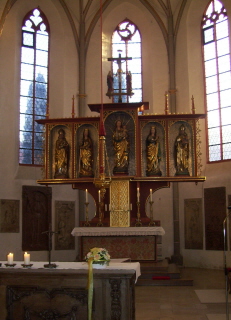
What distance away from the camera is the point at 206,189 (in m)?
17.1

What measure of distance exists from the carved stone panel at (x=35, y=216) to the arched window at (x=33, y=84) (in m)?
1.32

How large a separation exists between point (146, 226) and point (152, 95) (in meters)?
6.65

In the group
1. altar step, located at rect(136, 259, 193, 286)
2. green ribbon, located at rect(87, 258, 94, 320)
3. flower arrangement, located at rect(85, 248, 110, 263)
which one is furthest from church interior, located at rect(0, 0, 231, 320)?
green ribbon, located at rect(87, 258, 94, 320)

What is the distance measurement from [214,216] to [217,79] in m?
5.36

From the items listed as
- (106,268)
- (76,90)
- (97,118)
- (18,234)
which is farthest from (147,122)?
(106,268)

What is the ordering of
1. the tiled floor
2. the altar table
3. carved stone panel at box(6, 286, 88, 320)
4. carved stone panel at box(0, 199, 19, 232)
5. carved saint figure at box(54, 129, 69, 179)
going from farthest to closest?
carved stone panel at box(0, 199, 19, 232) → carved saint figure at box(54, 129, 69, 179) → the tiled floor → carved stone panel at box(6, 286, 88, 320) → the altar table

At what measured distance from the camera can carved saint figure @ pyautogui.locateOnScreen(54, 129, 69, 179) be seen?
15.0m

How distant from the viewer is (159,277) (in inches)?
495

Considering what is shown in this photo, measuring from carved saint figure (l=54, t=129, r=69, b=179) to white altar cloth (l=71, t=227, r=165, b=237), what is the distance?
217 centimetres

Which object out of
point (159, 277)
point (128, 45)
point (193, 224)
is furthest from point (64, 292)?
point (128, 45)

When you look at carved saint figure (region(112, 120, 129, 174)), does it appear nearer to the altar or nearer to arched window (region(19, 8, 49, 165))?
the altar

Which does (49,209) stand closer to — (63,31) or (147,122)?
(147,122)

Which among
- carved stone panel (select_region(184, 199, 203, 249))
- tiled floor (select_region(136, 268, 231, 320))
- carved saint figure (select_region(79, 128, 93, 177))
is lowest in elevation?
tiled floor (select_region(136, 268, 231, 320))

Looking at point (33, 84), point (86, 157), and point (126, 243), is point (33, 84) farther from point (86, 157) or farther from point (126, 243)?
point (126, 243)
